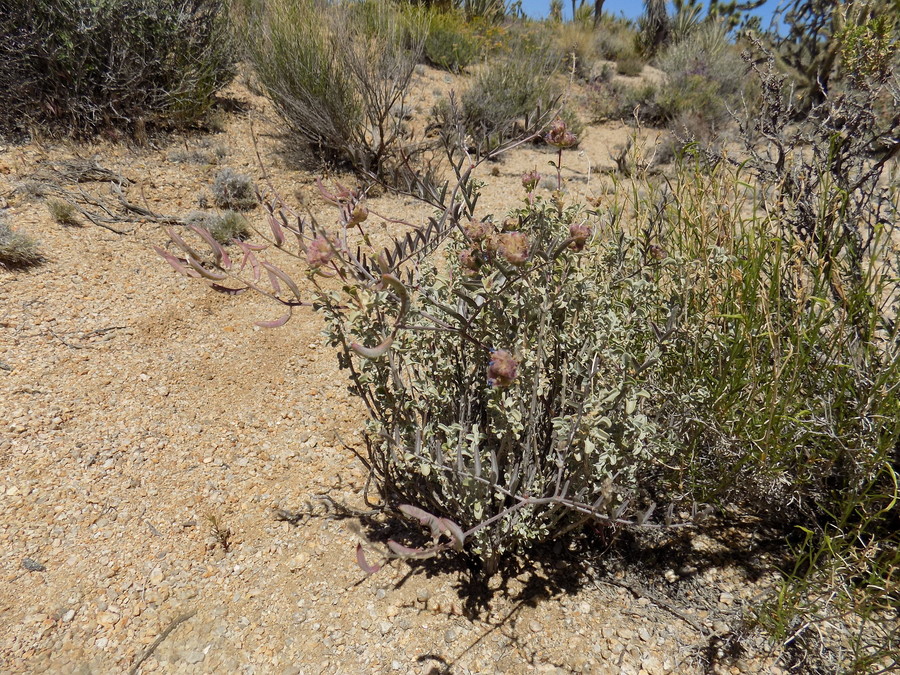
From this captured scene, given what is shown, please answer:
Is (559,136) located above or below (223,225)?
above

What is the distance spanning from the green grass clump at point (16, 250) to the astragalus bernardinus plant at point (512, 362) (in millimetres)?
2230

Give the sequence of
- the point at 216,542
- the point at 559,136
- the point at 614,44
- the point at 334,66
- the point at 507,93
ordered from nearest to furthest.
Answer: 1. the point at 559,136
2. the point at 216,542
3. the point at 334,66
4. the point at 507,93
5. the point at 614,44

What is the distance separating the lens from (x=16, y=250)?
3045 mm

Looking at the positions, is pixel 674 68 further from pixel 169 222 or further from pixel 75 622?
pixel 75 622

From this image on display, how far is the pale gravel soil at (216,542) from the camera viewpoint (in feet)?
5.02

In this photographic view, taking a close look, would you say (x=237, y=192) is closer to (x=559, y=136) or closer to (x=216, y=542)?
(x=216, y=542)

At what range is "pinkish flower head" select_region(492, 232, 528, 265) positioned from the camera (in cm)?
107

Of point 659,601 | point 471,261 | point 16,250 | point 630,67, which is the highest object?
point 630,67

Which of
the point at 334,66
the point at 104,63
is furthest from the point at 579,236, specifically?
the point at 104,63

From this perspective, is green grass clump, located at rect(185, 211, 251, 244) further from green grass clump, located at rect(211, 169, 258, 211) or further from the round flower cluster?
the round flower cluster

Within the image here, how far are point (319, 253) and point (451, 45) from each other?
853 cm

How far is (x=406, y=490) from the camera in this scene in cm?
185

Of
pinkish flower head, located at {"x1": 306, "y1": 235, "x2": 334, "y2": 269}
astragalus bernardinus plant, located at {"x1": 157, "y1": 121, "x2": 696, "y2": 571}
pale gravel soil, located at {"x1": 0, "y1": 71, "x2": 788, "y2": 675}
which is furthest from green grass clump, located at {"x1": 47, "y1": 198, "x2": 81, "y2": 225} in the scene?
pinkish flower head, located at {"x1": 306, "y1": 235, "x2": 334, "y2": 269}

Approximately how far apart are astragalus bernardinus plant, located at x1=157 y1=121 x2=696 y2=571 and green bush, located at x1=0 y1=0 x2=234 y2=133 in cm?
439
